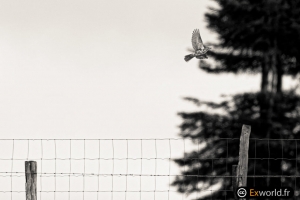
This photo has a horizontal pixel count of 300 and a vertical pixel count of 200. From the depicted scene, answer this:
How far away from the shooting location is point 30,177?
8922 mm

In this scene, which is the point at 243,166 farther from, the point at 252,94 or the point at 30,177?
the point at 252,94

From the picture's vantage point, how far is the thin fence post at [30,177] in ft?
29.2

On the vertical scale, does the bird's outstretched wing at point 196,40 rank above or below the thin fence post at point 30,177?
above

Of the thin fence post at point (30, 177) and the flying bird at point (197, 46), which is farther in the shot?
the flying bird at point (197, 46)

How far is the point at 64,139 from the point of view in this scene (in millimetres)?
9211

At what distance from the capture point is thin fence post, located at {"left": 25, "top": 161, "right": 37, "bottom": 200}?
29.2ft

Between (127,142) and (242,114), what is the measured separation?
26.4ft

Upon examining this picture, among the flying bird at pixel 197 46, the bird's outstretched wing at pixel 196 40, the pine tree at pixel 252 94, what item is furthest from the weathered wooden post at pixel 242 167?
the pine tree at pixel 252 94

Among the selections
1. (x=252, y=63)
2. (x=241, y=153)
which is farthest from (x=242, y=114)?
(x=241, y=153)
